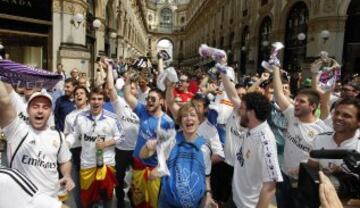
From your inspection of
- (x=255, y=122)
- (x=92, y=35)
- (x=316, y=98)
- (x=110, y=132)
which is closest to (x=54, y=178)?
(x=110, y=132)

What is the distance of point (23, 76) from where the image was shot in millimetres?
3379

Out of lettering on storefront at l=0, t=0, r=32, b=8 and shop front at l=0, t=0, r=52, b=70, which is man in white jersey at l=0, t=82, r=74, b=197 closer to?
shop front at l=0, t=0, r=52, b=70

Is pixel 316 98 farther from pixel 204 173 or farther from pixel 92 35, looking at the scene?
pixel 92 35

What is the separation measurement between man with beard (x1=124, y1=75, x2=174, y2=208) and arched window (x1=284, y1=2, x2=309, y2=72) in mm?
15751

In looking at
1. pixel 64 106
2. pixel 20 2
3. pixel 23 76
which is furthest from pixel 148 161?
pixel 20 2

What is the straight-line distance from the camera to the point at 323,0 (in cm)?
1675

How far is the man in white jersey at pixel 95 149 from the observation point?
4328 mm

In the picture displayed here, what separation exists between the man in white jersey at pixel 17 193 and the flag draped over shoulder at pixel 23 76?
6.99 feet

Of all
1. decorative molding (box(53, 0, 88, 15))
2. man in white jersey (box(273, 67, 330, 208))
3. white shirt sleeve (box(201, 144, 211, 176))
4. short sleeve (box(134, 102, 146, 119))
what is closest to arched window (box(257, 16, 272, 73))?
decorative molding (box(53, 0, 88, 15))

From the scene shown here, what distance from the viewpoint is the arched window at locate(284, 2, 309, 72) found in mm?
19188

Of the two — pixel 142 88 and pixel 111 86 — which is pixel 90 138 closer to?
pixel 111 86

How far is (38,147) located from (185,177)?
54.1 inches

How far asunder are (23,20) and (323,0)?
1362 centimetres

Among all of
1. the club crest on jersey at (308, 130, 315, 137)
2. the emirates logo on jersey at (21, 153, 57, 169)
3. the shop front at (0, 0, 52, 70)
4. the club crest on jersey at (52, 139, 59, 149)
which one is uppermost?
the shop front at (0, 0, 52, 70)
